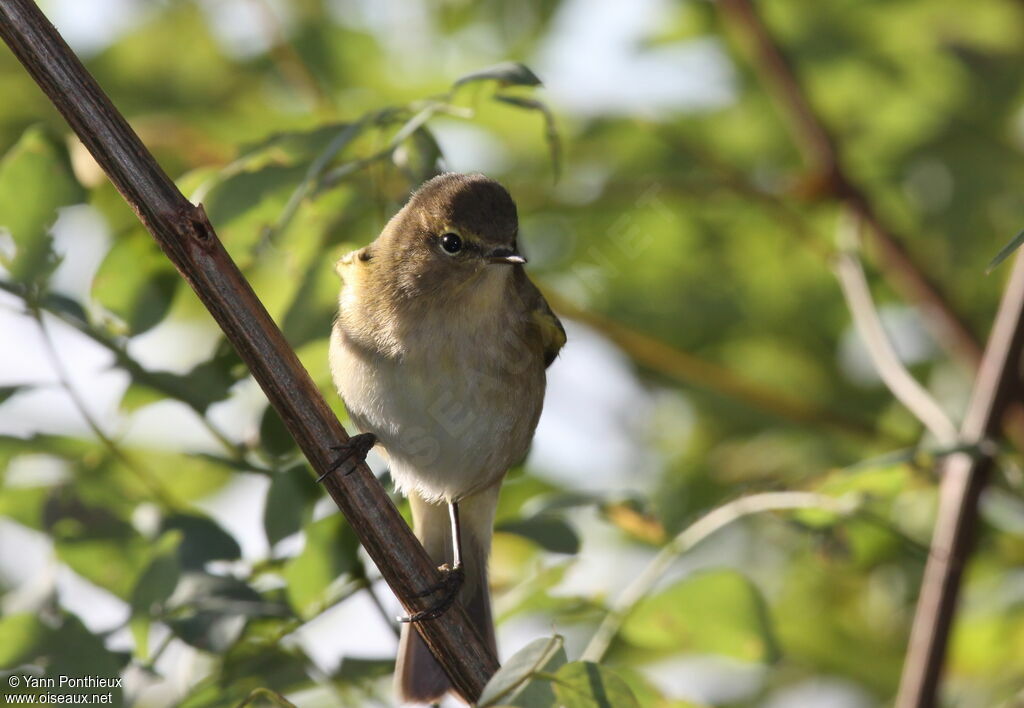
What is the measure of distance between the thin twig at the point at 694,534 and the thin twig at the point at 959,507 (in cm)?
Answer: 26

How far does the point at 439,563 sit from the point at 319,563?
1093mm

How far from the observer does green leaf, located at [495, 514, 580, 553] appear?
8.73 feet

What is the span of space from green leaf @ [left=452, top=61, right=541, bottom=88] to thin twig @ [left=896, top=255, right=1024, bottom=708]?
3.79 feet

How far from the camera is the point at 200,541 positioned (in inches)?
99.7

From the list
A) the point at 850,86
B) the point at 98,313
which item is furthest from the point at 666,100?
the point at 98,313

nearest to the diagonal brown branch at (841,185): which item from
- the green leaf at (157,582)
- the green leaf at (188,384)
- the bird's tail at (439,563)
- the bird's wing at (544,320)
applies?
the bird's wing at (544,320)

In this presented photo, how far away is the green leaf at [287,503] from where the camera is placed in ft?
8.35

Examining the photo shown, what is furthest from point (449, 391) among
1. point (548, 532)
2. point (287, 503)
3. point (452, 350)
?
point (287, 503)

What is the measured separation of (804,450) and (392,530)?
159 centimetres

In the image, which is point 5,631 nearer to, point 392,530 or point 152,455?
point 392,530

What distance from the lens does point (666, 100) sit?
4.12 meters

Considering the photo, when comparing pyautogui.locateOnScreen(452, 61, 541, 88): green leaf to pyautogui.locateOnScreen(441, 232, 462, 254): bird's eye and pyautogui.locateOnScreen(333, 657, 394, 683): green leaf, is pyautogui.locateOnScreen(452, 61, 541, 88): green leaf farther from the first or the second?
pyautogui.locateOnScreen(333, 657, 394, 683): green leaf

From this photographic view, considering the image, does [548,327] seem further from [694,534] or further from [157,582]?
[157,582]

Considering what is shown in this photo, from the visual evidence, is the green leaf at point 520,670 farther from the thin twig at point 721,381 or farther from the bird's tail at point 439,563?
the thin twig at point 721,381
